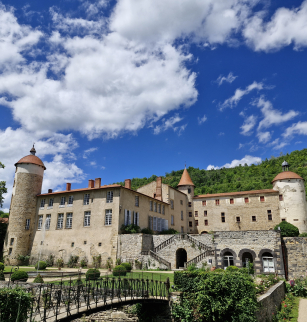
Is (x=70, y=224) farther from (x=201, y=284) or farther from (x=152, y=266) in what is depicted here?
(x=201, y=284)

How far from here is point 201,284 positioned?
1348cm

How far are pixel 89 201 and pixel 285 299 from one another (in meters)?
22.3

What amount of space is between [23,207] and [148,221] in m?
16.6

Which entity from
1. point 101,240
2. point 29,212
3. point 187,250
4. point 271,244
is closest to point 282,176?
point 271,244

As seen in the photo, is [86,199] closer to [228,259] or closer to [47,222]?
[47,222]

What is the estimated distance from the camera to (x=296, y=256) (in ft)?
87.2

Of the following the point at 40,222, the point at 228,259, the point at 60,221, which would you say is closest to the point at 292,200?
the point at 228,259

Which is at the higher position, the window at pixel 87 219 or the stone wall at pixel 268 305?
the window at pixel 87 219

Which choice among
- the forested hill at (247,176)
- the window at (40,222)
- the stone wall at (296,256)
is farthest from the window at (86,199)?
the forested hill at (247,176)

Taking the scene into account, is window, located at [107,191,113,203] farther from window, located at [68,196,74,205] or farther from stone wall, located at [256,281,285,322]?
stone wall, located at [256,281,285,322]

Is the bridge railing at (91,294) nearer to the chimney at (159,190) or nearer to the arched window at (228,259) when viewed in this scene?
the arched window at (228,259)

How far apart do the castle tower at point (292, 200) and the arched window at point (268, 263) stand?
1435 cm

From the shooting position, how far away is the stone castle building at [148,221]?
1091 inches

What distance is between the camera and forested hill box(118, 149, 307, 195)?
63.5 m
